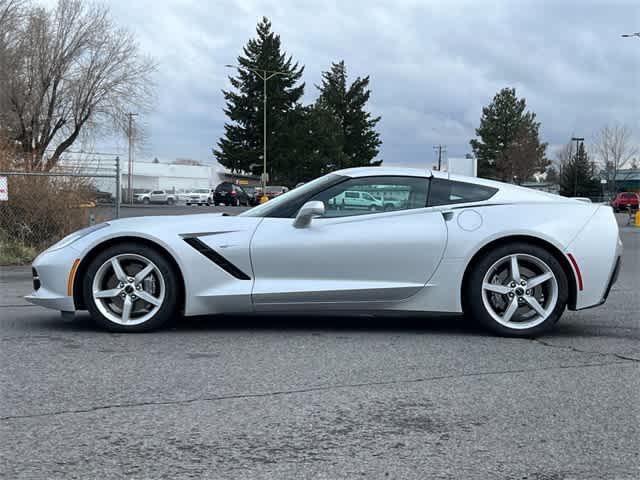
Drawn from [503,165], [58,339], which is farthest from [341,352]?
[503,165]

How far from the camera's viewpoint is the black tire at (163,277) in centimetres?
590

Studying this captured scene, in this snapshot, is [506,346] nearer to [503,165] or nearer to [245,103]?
[245,103]

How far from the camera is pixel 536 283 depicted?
5.92 meters

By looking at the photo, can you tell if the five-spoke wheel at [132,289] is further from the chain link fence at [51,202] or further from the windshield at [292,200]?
the chain link fence at [51,202]

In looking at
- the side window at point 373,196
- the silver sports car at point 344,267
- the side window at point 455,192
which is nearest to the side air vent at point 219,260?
the silver sports car at point 344,267

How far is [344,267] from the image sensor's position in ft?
19.4

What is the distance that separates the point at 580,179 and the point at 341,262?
78.3m

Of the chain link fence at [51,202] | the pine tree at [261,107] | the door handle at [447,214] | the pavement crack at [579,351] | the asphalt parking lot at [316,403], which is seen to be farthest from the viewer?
the pine tree at [261,107]

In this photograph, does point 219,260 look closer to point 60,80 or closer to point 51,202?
point 51,202

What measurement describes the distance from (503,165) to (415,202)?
85.6 metres

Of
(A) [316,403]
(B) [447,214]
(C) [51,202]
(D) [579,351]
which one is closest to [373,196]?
(B) [447,214]

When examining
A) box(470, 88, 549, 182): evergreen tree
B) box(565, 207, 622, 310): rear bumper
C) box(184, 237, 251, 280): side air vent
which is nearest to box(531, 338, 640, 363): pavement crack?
box(565, 207, 622, 310): rear bumper

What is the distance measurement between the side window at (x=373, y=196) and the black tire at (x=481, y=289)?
662 millimetres

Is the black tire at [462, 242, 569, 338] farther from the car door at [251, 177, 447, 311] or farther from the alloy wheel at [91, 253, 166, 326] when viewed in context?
the alloy wheel at [91, 253, 166, 326]
